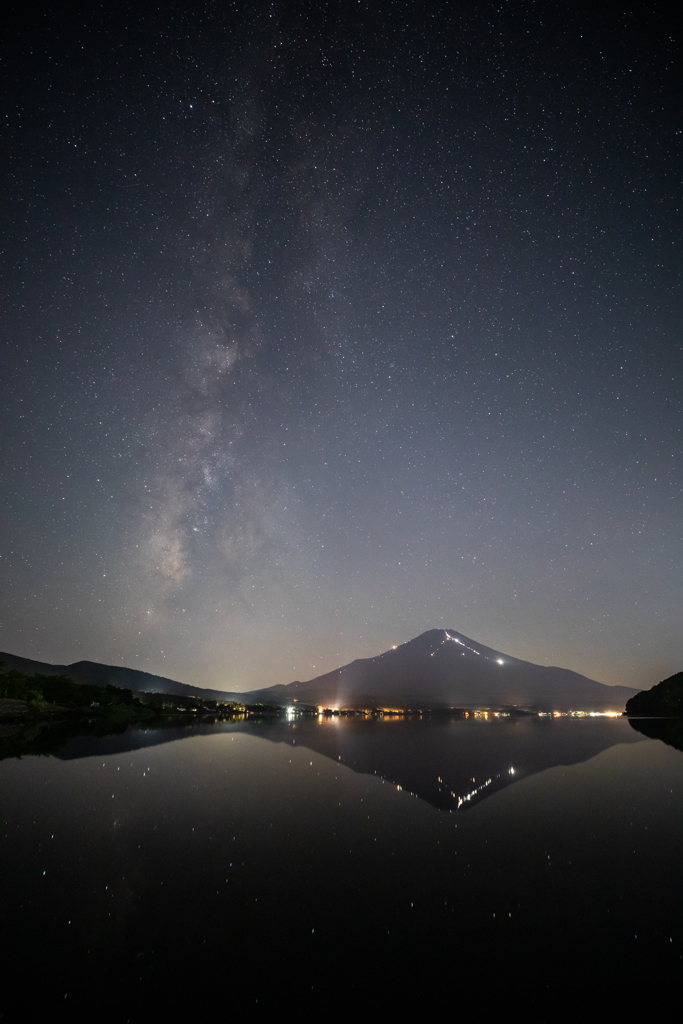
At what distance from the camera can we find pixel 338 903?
5969 millimetres

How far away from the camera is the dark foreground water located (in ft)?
13.3

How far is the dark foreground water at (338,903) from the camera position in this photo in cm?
406

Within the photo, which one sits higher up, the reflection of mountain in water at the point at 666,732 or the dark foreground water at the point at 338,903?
the dark foreground water at the point at 338,903

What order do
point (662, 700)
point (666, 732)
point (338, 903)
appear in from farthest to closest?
point (662, 700), point (666, 732), point (338, 903)

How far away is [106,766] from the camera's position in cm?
1612

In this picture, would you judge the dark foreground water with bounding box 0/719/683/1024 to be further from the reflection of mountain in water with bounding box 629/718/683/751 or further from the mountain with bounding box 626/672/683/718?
the mountain with bounding box 626/672/683/718

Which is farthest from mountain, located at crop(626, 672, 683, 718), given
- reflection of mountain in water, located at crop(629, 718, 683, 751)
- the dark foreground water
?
the dark foreground water

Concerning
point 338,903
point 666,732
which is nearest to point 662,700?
point 666,732

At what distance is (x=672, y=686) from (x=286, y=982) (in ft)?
395

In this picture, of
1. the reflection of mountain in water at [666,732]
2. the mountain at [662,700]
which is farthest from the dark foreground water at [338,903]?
the mountain at [662,700]

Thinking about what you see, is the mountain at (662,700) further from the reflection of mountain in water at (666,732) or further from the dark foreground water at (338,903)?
the dark foreground water at (338,903)

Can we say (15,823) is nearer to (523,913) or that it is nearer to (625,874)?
(523,913)

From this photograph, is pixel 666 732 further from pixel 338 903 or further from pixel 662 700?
pixel 662 700

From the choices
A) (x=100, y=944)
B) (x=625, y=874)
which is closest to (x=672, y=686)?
(x=625, y=874)
